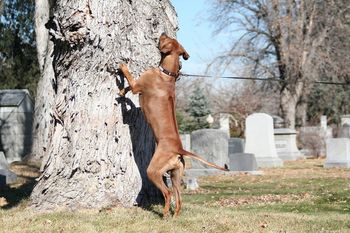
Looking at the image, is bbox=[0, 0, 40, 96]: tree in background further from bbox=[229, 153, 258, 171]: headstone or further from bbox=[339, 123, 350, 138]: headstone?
bbox=[339, 123, 350, 138]: headstone

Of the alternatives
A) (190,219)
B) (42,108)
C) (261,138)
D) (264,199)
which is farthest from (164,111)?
(261,138)

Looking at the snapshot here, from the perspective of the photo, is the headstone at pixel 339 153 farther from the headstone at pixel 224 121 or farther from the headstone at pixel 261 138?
the headstone at pixel 224 121

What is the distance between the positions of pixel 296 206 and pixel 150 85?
13.5 feet

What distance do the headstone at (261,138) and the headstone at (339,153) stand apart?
2.34 m

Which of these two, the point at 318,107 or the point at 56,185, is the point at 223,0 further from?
the point at 56,185

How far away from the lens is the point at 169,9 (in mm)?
7820

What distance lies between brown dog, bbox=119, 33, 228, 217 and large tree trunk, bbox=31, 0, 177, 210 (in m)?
0.40

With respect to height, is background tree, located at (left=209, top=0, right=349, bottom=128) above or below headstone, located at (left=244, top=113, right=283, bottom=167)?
above

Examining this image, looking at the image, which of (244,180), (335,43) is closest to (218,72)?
(335,43)

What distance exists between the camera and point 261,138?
23.5 metres

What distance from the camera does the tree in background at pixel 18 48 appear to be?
31281 mm

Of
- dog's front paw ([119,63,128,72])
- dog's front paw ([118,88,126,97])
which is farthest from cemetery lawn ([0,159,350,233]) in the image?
dog's front paw ([119,63,128,72])

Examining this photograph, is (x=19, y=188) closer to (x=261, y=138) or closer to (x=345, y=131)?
(x=261, y=138)

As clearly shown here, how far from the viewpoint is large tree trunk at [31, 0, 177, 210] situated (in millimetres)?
7039
